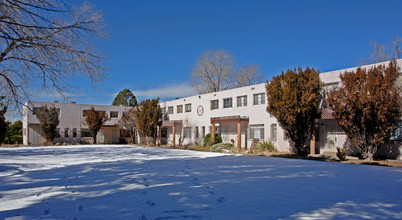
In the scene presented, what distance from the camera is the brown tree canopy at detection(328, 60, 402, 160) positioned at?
43.0ft

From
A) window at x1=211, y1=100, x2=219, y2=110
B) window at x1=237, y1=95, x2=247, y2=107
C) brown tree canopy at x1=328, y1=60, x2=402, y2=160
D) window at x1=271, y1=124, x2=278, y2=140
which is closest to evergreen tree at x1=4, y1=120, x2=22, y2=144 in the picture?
window at x1=211, y1=100, x2=219, y2=110

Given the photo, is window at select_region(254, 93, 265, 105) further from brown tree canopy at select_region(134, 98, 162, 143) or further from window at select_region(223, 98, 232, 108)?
brown tree canopy at select_region(134, 98, 162, 143)

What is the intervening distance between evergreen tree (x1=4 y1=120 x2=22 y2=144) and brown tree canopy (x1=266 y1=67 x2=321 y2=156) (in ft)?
102

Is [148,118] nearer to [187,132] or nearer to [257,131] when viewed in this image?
[187,132]

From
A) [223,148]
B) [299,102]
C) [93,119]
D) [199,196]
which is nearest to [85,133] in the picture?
[93,119]

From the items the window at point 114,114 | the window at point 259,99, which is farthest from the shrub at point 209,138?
the window at point 114,114

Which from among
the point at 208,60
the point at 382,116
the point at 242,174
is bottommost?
the point at 242,174

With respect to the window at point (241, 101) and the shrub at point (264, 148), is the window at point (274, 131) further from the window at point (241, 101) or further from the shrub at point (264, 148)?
the window at point (241, 101)

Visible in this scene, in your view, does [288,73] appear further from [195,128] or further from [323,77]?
[195,128]

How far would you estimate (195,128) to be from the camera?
2803 centimetres

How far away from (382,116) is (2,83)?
16.0 metres

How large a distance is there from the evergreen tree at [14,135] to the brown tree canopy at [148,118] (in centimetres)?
1553

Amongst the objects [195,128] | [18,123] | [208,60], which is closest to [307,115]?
[195,128]

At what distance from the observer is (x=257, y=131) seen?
2164cm
